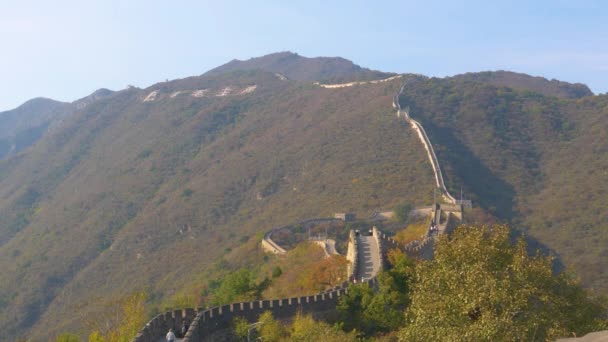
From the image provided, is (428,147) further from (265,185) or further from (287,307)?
(287,307)

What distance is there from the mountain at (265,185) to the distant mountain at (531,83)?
162 feet

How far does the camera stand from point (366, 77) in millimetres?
137000

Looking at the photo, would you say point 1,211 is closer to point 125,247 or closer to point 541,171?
point 125,247

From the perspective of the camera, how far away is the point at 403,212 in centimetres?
5822

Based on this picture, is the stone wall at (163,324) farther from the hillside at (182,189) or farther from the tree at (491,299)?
the hillside at (182,189)

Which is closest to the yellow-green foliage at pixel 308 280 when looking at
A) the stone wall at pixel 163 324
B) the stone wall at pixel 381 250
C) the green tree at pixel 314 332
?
the stone wall at pixel 381 250

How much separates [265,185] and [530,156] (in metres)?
30.3

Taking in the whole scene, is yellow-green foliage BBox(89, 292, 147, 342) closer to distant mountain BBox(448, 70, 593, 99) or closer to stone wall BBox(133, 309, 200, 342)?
stone wall BBox(133, 309, 200, 342)

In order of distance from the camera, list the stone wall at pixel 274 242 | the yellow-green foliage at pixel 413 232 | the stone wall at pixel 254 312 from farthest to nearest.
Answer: the stone wall at pixel 274 242 → the yellow-green foliage at pixel 413 232 → the stone wall at pixel 254 312

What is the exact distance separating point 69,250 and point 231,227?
20692mm

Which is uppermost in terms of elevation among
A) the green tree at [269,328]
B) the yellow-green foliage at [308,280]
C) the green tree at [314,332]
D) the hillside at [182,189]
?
the green tree at [314,332]

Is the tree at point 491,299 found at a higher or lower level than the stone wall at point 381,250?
higher

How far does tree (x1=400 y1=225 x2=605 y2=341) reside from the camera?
18.1 metres

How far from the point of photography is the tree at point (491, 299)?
18.1m
